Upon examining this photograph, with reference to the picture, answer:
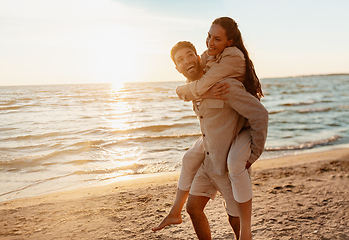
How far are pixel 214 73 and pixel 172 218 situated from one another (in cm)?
148

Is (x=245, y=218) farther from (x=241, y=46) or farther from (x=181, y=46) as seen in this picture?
(x=181, y=46)

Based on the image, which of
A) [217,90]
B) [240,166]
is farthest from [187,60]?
[240,166]

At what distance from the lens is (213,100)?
2.38 m

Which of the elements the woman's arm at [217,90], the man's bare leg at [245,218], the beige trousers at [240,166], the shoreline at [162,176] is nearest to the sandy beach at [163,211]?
the shoreline at [162,176]

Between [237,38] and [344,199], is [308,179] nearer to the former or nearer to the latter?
[344,199]

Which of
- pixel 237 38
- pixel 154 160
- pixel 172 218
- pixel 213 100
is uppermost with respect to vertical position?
pixel 237 38

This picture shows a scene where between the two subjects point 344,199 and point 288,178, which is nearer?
point 344,199

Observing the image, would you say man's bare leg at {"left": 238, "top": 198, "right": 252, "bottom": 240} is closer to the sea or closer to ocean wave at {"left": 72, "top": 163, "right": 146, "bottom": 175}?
the sea

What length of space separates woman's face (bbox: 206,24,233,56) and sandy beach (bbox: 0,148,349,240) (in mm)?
2508

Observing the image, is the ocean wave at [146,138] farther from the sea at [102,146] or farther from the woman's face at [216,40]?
the woman's face at [216,40]

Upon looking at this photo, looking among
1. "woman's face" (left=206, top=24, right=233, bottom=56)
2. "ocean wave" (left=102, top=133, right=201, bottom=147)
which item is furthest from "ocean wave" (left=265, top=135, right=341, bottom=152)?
"woman's face" (left=206, top=24, right=233, bottom=56)

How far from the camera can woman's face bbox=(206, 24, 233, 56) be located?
2.31 metres

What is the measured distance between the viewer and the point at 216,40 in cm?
234

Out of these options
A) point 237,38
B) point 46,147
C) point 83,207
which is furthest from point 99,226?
point 46,147
